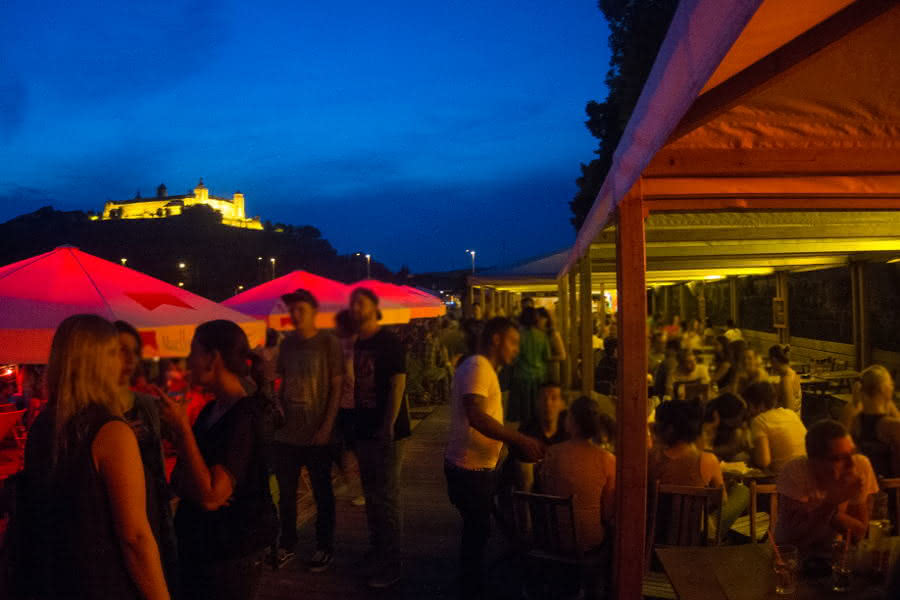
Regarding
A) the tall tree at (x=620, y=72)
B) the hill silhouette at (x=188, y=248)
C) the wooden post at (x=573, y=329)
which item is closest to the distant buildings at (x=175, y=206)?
the hill silhouette at (x=188, y=248)

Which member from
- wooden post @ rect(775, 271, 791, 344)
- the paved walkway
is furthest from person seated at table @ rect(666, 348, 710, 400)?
wooden post @ rect(775, 271, 791, 344)

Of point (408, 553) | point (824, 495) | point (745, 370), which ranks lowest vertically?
point (408, 553)

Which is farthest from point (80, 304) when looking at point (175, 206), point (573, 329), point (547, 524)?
point (175, 206)

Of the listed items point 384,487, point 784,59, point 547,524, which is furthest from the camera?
point 384,487

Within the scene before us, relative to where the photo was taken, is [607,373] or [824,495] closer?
[824,495]

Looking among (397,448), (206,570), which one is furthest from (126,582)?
(397,448)

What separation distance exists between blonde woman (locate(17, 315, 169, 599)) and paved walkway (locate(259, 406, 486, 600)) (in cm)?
228

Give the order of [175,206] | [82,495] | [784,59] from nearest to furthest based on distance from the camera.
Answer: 1. [784,59]
2. [82,495]
3. [175,206]

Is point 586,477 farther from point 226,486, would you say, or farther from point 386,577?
point 226,486

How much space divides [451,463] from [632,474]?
111cm

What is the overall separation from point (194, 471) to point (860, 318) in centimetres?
1020

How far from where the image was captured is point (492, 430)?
11.0ft

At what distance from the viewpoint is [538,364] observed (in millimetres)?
7789

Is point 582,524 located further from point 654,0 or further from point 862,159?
point 654,0
